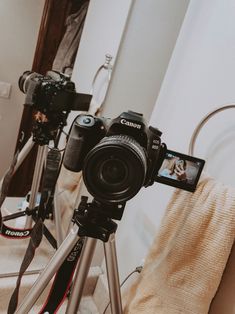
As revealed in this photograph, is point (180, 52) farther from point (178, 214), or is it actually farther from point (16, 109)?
point (16, 109)

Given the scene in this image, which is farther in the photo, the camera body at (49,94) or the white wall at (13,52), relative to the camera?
the white wall at (13,52)

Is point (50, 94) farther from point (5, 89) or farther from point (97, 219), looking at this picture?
point (5, 89)

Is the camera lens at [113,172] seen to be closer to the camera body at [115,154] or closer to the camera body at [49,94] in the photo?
the camera body at [115,154]

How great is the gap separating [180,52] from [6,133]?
2.60ft

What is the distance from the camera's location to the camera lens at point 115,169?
45 cm

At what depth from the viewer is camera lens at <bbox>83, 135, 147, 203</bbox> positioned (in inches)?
17.6

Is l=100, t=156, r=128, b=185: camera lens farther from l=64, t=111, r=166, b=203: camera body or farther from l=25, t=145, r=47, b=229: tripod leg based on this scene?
l=25, t=145, r=47, b=229: tripod leg

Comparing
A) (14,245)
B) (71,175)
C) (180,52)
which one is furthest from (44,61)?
(14,245)

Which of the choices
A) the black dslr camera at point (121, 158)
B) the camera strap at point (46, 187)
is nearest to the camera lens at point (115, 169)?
the black dslr camera at point (121, 158)

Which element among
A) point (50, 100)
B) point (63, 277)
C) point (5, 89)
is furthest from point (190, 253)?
point (5, 89)

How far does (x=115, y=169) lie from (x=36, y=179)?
0.50 metres

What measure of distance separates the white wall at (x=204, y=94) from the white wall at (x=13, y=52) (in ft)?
2.04

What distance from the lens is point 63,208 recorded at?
1.01 metres

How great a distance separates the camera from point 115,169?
1.58 feet
